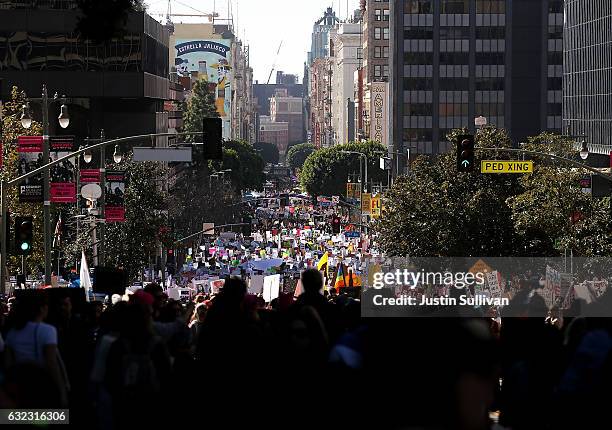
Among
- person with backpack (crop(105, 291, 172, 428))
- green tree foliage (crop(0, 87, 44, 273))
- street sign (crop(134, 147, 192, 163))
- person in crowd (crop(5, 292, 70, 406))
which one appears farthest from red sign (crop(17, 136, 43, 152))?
person with backpack (crop(105, 291, 172, 428))

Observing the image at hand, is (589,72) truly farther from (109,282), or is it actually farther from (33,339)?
(33,339)

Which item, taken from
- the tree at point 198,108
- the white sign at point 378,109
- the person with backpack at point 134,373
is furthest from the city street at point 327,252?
the white sign at point 378,109

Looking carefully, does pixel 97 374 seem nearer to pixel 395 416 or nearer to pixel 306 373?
pixel 306 373

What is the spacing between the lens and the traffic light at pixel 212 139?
1344 inches

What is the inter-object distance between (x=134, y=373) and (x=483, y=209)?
153 ft

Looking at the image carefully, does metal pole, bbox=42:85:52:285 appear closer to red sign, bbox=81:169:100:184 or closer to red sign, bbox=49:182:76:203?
red sign, bbox=49:182:76:203

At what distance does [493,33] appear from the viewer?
143 m

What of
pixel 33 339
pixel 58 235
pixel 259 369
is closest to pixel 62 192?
pixel 58 235

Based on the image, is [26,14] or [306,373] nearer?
[306,373]

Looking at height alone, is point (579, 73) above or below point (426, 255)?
above

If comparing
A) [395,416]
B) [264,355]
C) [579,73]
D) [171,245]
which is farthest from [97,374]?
[579,73]

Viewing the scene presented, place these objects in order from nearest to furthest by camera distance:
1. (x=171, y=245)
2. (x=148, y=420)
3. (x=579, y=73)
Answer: (x=148, y=420) → (x=171, y=245) → (x=579, y=73)

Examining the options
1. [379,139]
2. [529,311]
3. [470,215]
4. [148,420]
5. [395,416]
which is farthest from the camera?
[379,139]

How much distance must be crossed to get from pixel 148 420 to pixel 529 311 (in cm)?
594
